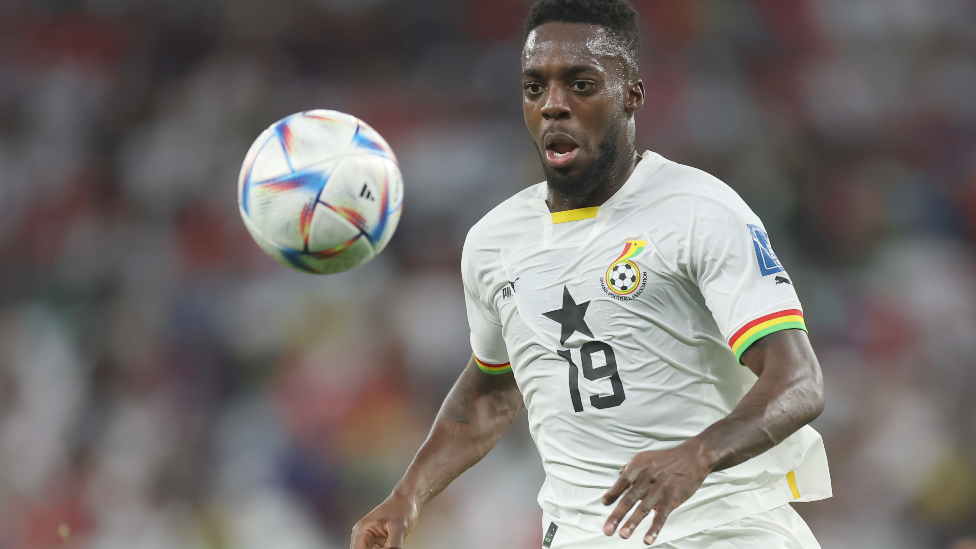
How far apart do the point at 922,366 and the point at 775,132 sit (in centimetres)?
182

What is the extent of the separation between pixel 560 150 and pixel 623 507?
137 centimetres

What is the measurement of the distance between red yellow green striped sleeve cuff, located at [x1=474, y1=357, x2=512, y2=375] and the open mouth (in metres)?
0.86

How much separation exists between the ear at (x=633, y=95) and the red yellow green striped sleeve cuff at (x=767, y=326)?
0.97 m

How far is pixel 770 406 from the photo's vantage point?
7.82 feet

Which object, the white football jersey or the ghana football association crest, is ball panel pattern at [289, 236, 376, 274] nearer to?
the white football jersey

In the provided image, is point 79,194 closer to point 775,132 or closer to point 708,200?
point 775,132

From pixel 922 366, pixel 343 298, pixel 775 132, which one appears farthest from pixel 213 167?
pixel 922 366

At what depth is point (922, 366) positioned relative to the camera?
5.86 meters

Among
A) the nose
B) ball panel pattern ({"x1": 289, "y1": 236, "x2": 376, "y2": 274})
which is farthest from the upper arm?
ball panel pattern ({"x1": 289, "y1": 236, "x2": 376, "y2": 274})

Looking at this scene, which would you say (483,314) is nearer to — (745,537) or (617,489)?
(745,537)

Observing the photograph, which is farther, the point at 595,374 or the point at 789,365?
the point at 595,374

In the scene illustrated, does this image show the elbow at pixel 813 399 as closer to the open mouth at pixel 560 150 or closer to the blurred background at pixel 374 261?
the open mouth at pixel 560 150

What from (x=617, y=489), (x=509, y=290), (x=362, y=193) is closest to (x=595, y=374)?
(x=509, y=290)

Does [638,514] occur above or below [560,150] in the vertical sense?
below
